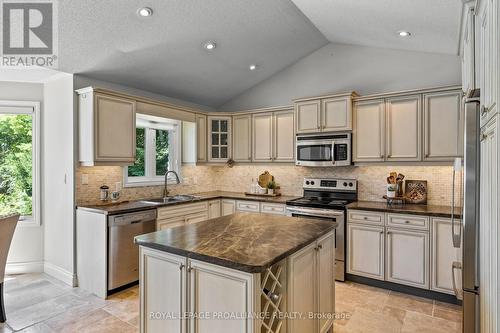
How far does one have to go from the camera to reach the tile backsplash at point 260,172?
3.63 meters

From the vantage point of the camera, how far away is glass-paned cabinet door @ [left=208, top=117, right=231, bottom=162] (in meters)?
5.10

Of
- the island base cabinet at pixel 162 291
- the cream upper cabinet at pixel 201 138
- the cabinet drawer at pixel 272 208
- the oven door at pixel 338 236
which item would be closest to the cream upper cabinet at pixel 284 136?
the cabinet drawer at pixel 272 208

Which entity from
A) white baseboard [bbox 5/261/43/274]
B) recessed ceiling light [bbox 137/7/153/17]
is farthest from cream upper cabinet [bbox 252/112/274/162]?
white baseboard [bbox 5/261/43/274]

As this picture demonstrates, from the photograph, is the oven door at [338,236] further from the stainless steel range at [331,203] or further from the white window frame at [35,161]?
the white window frame at [35,161]

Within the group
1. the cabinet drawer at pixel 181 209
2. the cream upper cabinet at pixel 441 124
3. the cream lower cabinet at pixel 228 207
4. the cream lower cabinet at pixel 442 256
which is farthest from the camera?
the cream lower cabinet at pixel 228 207

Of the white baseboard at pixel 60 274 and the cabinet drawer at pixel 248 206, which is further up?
the cabinet drawer at pixel 248 206

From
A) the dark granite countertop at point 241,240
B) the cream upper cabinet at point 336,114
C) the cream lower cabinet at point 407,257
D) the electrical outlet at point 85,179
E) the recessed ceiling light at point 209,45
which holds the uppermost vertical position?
the recessed ceiling light at point 209,45

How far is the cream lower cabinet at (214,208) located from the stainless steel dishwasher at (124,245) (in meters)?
1.11

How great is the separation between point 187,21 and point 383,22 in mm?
2133

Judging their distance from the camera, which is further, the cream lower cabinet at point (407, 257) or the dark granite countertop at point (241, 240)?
the cream lower cabinet at point (407, 257)

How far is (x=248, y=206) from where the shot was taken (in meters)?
4.54

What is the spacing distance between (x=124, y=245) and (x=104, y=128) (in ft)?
4.61

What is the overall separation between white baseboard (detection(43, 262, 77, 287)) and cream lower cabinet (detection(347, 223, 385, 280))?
→ 3383 mm

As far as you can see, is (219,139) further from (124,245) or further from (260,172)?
(124,245)
